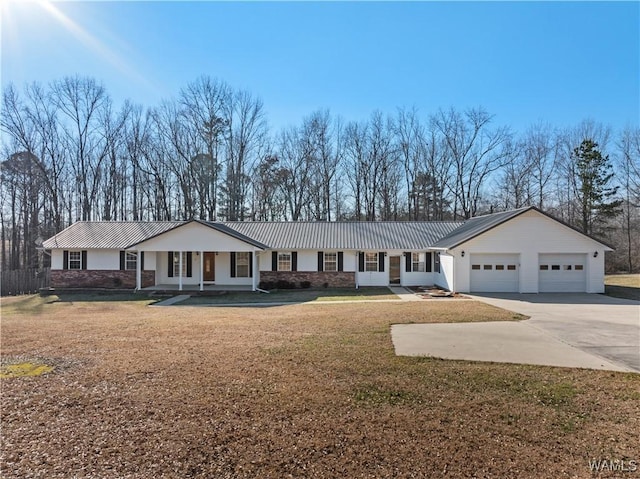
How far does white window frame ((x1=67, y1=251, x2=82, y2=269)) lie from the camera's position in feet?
74.3

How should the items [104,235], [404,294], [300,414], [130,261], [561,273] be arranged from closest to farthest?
[300,414] < [404,294] < [561,273] < [130,261] < [104,235]

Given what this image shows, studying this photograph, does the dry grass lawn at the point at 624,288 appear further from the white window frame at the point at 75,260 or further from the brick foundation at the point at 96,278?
the white window frame at the point at 75,260

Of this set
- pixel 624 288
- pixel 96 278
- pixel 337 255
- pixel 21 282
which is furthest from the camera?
pixel 21 282

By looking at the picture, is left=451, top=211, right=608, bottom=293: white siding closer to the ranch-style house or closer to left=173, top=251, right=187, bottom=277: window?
the ranch-style house

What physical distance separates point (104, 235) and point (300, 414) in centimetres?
2359

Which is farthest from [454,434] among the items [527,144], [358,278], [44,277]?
[527,144]

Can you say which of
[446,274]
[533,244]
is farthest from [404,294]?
[533,244]

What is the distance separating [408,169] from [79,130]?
98.1 ft

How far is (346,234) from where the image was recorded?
80.2ft

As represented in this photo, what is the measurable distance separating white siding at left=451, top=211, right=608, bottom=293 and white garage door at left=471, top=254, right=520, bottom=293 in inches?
14.2

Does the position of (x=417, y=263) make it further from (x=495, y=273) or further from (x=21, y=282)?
(x=21, y=282)

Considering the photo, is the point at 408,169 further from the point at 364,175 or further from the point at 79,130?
the point at 79,130

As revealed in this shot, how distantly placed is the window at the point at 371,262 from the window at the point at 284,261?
4.66 m

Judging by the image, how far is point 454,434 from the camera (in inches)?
167
